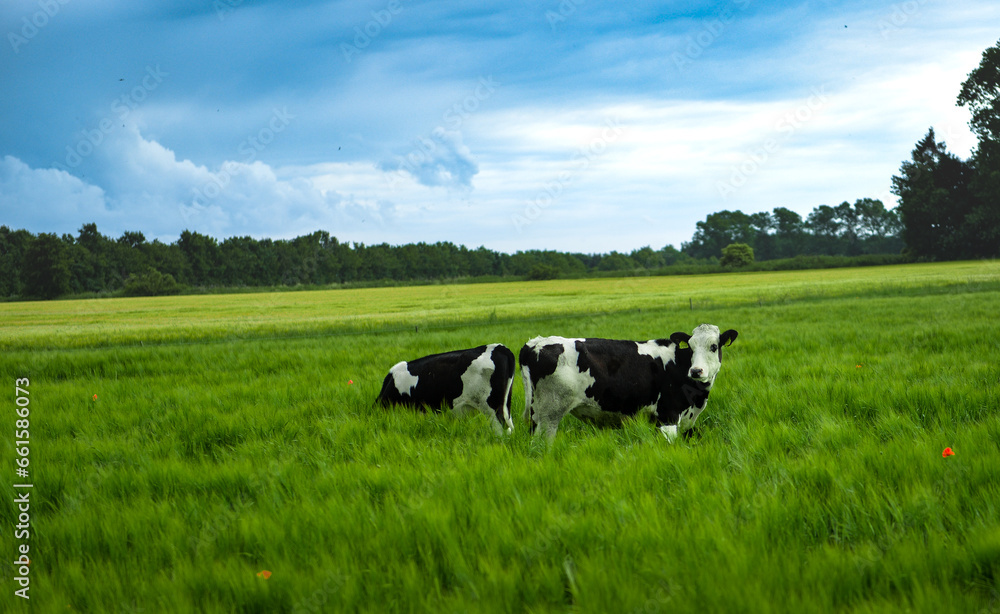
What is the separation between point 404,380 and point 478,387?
1073 millimetres

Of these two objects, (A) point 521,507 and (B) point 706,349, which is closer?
(A) point 521,507

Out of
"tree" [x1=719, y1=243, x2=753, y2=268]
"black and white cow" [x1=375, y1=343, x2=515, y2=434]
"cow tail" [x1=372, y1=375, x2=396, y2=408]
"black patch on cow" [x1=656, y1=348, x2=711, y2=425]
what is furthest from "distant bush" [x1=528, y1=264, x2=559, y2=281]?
"black patch on cow" [x1=656, y1=348, x2=711, y2=425]

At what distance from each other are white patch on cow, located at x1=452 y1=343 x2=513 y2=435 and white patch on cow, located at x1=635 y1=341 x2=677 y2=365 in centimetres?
165

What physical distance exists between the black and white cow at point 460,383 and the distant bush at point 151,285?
9417cm

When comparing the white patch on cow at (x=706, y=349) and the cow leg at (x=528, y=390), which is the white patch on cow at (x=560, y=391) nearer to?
the cow leg at (x=528, y=390)

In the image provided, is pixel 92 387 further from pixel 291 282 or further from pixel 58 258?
pixel 291 282

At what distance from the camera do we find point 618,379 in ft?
20.6

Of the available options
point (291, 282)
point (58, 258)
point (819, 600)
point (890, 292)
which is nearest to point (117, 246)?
point (58, 258)

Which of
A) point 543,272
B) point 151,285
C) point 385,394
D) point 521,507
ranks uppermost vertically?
point 151,285

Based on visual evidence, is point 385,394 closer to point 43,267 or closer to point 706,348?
point 706,348

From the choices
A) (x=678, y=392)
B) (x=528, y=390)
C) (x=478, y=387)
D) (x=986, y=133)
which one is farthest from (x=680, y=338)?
(x=986, y=133)

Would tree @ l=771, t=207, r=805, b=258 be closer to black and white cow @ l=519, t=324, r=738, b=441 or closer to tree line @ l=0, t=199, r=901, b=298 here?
tree line @ l=0, t=199, r=901, b=298

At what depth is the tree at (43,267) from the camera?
78.4 m

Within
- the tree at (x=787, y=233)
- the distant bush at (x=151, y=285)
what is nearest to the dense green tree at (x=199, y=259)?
the distant bush at (x=151, y=285)
